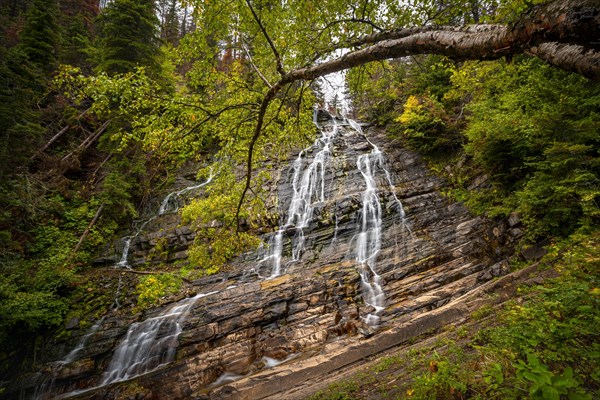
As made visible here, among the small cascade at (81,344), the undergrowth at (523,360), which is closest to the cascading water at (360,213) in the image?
the undergrowth at (523,360)

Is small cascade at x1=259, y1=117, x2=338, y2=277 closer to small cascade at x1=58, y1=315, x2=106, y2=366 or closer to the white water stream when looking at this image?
the white water stream

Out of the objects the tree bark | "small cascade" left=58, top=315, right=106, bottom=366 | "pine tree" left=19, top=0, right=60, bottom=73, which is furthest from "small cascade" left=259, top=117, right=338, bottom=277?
"pine tree" left=19, top=0, right=60, bottom=73

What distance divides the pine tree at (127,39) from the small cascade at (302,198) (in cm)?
1019

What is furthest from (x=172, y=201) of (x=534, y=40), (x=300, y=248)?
(x=534, y=40)

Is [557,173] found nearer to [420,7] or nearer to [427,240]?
[427,240]

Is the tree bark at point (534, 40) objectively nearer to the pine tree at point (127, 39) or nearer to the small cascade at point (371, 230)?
the small cascade at point (371, 230)

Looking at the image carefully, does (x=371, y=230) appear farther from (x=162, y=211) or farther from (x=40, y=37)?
(x=40, y=37)

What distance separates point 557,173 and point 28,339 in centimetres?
1687

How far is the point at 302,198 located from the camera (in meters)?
15.2

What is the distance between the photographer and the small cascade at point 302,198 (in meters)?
12.4

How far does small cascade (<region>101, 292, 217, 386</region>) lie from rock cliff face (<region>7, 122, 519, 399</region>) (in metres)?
0.06

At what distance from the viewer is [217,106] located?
4.65 meters

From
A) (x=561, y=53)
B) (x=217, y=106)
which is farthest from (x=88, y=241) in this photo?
(x=561, y=53)

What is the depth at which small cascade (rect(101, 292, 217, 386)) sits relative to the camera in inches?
325
